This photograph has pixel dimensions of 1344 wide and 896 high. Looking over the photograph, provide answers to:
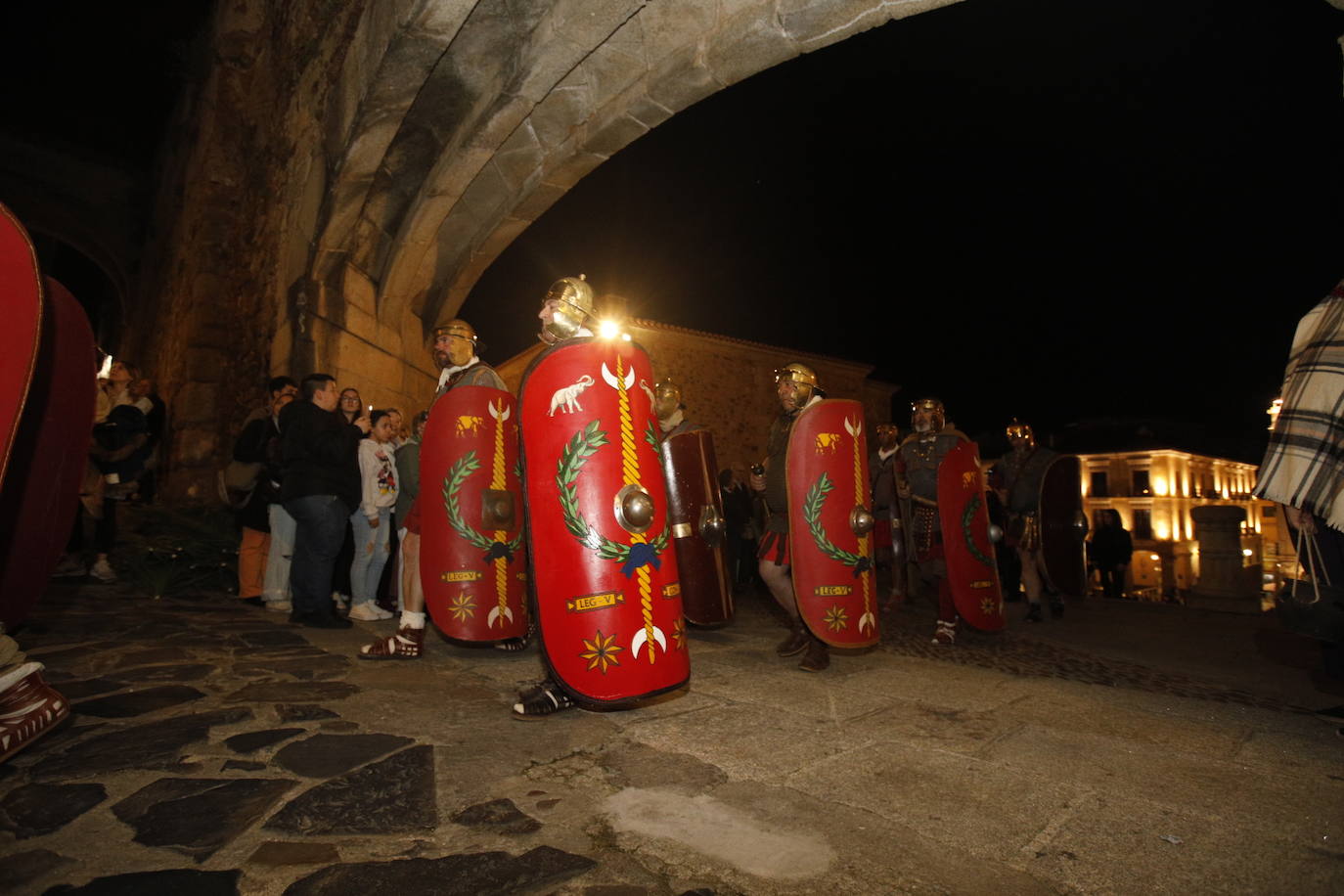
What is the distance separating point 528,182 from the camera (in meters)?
5.38

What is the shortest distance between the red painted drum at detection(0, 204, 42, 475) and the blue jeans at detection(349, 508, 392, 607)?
334cm

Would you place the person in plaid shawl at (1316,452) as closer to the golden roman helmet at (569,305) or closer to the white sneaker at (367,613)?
the golden roman helmet at (569,305)

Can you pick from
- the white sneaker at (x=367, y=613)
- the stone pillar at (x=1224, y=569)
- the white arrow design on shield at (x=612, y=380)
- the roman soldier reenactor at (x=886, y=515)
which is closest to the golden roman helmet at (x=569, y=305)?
the white arrow design on shield at (x=612, y=380)

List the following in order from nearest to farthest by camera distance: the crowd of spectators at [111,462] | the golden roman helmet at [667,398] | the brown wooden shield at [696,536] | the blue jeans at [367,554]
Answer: the brown wooden shield at [696,536], the golden roman helmet at [667,398], the blue jeans at [367,554], the crowd of spectators at [111,462]

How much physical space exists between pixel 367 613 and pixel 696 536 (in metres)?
2.25

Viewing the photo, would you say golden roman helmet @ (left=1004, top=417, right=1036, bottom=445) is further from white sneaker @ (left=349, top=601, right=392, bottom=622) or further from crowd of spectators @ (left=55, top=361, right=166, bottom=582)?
crowd of spectators @ (left=55, top=361, right=166, bottom=582)

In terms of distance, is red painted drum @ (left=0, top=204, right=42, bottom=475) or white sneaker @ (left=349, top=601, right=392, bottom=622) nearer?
red painted drum @ (left=0, top=204, right=42, bottom=475)

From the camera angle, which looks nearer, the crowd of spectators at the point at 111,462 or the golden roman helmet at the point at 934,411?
the golden roman helmet at the point at 934,411

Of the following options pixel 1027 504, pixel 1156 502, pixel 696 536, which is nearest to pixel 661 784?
pixel 696 536

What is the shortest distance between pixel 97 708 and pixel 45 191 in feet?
47.0

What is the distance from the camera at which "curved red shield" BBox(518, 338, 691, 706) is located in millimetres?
2135

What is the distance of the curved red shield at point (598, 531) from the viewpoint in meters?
2.13

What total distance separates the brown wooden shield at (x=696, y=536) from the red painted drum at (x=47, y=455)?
2.56 meters

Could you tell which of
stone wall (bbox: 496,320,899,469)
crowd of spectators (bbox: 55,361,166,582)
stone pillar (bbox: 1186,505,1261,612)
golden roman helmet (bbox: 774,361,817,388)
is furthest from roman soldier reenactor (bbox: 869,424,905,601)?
stone wall (bbox: 496,320,899,469)
